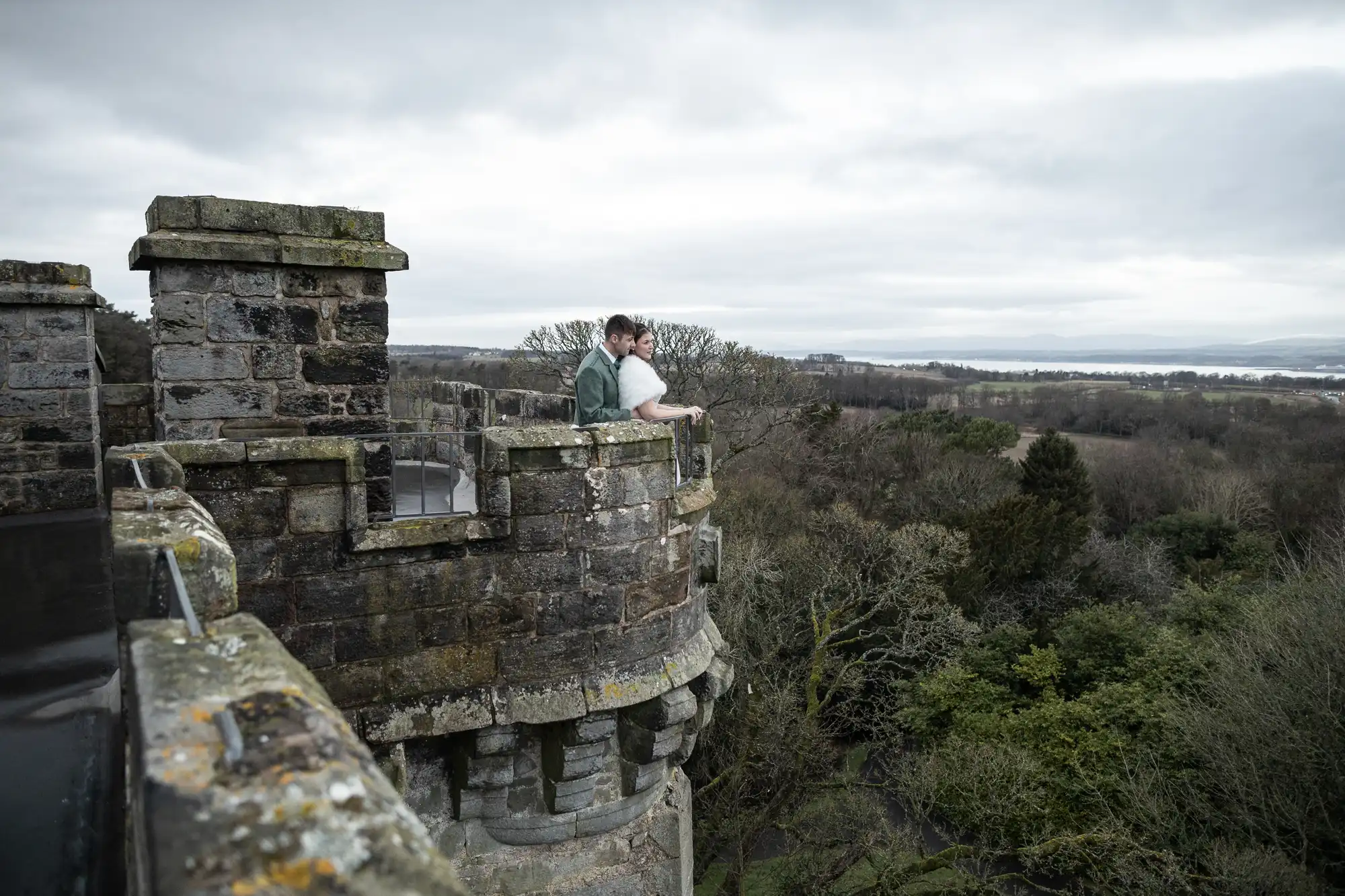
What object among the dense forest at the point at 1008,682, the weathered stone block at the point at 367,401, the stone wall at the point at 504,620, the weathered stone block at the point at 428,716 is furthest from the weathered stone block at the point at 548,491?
the dense forest at the point at 1008,682

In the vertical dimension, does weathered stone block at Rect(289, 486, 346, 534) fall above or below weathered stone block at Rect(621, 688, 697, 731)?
above

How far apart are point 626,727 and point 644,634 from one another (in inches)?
23.1

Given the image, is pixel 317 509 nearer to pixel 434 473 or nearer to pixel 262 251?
pixel 262 251

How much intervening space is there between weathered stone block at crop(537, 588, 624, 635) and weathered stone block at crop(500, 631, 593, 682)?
0.17ft

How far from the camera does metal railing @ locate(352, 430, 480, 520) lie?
4.70 m

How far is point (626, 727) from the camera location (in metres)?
4.89

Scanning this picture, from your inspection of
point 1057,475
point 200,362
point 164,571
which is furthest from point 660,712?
point 1057,475

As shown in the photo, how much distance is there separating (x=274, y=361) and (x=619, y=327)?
2.07 metres

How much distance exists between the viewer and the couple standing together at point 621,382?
515cm

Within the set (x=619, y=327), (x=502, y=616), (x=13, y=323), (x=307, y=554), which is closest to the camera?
(x=307, y=554)

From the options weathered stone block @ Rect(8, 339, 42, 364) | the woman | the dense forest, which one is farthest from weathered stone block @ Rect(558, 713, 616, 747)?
the dense forest

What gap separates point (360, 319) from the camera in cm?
518

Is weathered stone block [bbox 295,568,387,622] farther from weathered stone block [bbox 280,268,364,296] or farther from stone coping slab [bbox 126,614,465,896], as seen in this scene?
stone coping slab [bbox 126,614,465,896]

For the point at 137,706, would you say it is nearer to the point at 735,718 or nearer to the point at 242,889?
the point at 242,889
